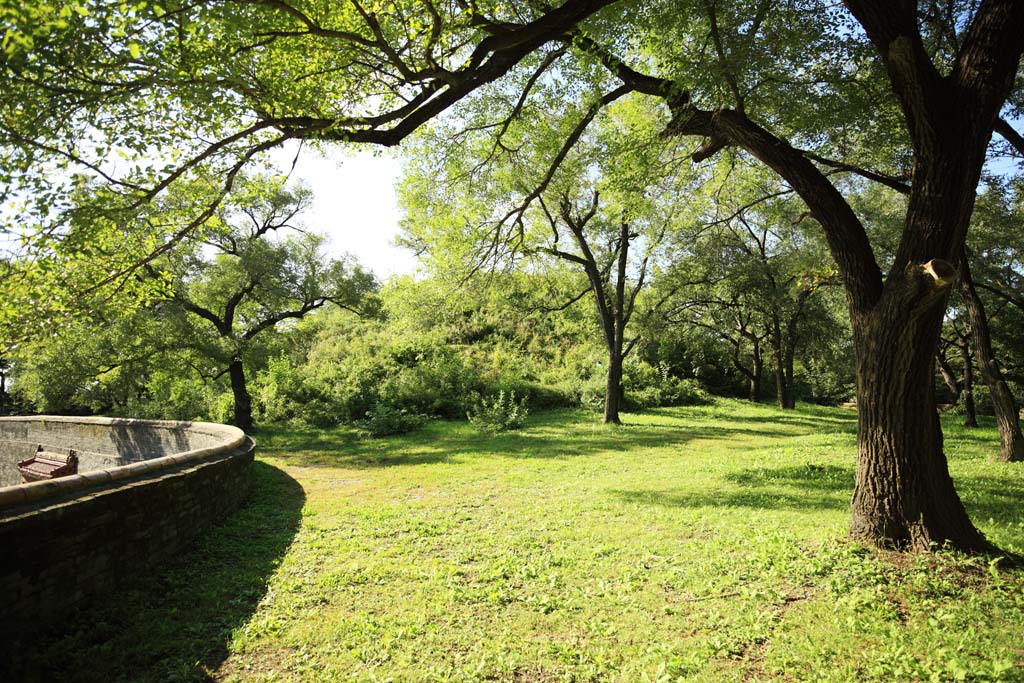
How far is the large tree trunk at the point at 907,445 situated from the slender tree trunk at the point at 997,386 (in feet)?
21.6

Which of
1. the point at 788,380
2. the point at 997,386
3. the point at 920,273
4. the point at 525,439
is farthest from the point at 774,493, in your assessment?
the point at 788,380

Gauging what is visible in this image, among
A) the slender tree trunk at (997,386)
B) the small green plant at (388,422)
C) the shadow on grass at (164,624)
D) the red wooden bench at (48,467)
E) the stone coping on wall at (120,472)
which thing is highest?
the slender tree trunk at (997,386)

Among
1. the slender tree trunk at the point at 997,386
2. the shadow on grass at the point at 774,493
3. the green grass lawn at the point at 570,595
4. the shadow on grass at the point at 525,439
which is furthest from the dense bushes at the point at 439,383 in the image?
the slender tree trunk at the point at 997,386

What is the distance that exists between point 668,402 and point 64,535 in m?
21.0

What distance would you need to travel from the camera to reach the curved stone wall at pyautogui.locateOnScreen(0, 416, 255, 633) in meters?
4.00

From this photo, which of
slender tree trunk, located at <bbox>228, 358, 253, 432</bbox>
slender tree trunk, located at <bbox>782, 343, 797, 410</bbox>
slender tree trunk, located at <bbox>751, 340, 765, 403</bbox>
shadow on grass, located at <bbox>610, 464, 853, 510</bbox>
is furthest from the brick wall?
slender tree trunk, located at <bbox>751, 340, 765, 403</bbox>

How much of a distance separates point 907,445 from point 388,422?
1476 cm

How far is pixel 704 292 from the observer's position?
20219 millimetres

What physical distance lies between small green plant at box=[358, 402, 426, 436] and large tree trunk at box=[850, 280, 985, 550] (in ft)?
47.0

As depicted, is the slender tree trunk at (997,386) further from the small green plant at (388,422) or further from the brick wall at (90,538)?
the small green plant at (388,422)

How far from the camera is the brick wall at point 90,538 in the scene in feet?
13.0

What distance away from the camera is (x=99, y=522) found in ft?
15.8

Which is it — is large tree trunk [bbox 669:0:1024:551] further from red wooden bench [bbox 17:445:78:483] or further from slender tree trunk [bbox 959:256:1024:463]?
red wooden bench [bbox 17:445:78:483]

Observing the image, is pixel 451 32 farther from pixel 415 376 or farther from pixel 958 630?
pixel 415 376
